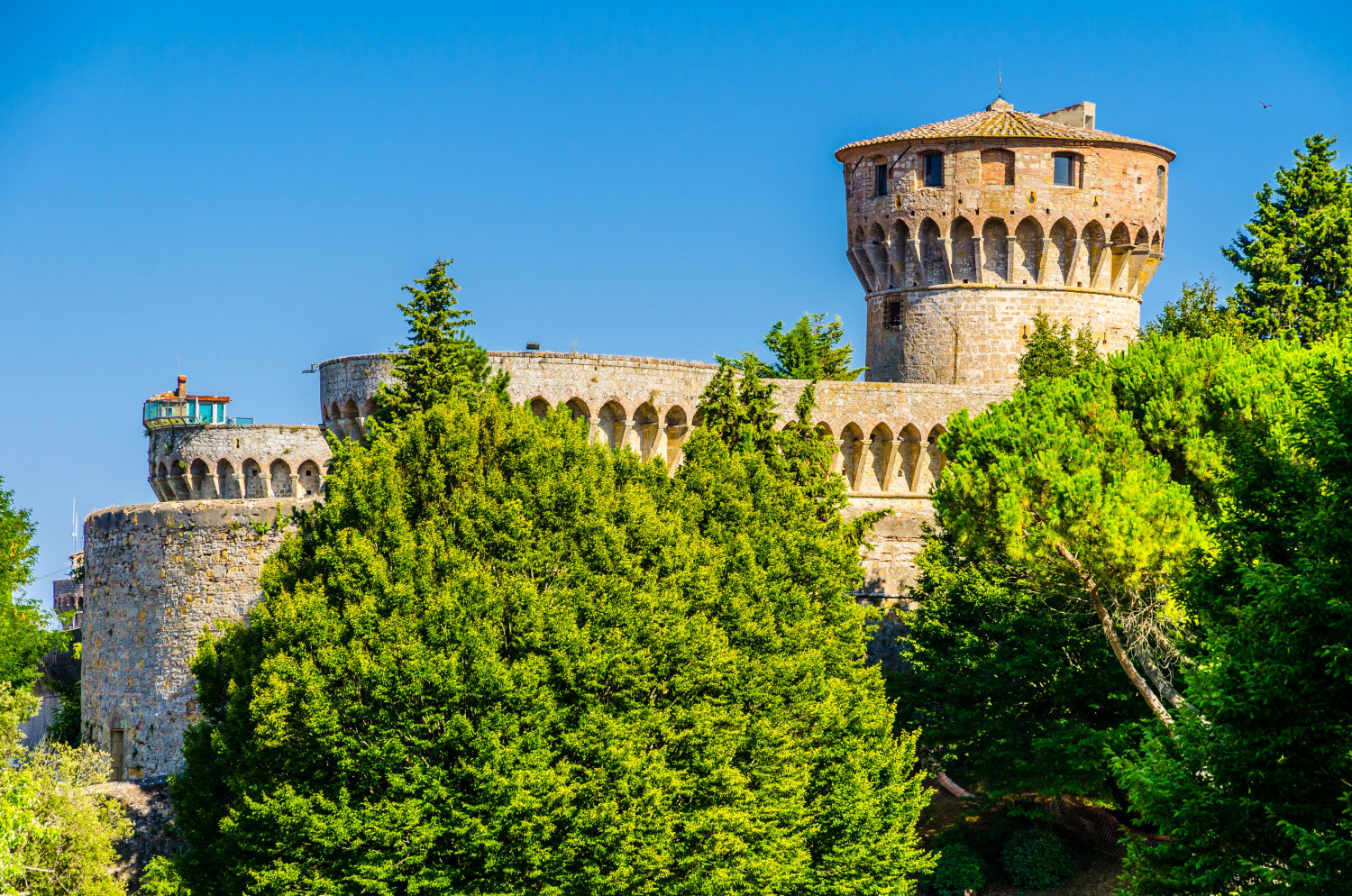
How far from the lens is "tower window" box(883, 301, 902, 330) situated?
2311 inches

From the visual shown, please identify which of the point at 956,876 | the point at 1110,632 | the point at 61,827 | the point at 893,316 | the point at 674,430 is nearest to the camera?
the point at 61,827

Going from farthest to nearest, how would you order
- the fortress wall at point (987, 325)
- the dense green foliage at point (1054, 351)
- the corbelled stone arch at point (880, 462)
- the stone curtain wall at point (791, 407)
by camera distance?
the fortress wall at point (987, 325), the corbelled stone arch at point (880, 462), the dense green foliage at point (1054, 351), the stone curtain wall at point (791, 407)

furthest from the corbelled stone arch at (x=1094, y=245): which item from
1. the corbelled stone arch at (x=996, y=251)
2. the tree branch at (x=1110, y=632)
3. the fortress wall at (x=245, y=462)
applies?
the tree branch at (x=1110, y=632)

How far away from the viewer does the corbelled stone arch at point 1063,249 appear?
56.4 meters

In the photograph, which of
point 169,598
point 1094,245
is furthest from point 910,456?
point 169,598

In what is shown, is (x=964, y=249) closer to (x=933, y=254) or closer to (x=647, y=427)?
(x=933, y=254)

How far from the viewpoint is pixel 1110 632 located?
108 feet

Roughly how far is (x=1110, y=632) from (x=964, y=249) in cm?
2577

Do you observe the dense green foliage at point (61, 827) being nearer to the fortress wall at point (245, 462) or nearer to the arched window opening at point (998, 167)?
the fortress wall at point (245, 462)

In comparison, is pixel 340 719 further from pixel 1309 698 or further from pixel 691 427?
pixel 691 427

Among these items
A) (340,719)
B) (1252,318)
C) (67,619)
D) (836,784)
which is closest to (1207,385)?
(836,784)

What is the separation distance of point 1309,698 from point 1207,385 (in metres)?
17.9

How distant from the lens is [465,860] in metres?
28.4

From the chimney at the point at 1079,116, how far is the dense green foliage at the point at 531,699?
94.2ft
